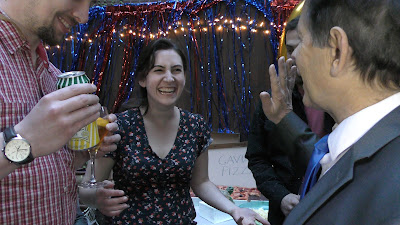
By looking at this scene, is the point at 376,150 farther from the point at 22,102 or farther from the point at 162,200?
the point at 162,200

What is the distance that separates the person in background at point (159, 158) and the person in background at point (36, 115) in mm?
393

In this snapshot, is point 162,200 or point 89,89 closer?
point 89,89

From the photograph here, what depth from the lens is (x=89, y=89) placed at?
909mm

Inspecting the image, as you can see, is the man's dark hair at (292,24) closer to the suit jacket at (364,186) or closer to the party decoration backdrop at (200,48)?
the suit jacket at (364,186)

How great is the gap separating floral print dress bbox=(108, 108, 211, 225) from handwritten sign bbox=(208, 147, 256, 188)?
1.50 meters

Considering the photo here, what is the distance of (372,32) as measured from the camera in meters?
0.71

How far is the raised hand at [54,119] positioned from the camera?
83 centimetres

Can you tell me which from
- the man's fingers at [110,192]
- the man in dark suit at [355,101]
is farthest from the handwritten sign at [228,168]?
the man in dark suit at [355,101]

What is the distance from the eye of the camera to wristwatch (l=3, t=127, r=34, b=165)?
0.80 metres

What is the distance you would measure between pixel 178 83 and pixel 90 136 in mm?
858

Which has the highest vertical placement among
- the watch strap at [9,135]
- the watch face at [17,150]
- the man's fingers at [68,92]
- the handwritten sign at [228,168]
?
the man's fingers at [68,92]

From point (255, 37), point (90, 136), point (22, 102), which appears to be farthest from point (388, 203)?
point (255, 37)

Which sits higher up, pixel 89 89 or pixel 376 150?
pixel 89 89

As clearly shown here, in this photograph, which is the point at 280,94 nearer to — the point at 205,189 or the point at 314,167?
the point at 314,167
